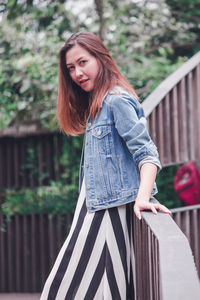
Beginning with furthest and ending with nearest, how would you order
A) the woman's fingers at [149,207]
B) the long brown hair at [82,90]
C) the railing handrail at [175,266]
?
the long brown hair at [82,90] < the woman's fingers at [149,207] < the railing handrail at [175,266]

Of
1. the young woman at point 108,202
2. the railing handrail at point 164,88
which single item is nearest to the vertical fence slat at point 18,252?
the railing handrail at point 164,88

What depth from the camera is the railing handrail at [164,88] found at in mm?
2996

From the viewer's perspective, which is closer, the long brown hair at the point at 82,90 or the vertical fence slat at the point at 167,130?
the long brown hair at the point at 82,90

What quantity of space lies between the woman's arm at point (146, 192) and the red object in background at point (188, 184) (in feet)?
10.1

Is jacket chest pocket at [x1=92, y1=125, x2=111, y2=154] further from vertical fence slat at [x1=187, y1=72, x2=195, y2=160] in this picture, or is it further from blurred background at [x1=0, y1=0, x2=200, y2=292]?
blurred background at [x1=0, y1=0, x2=200, y2=292]

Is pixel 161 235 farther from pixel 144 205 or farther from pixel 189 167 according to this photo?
pixel 189 167

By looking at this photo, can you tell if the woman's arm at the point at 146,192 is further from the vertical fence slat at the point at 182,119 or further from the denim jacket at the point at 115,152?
the vertical fence slat at the point at 182,119

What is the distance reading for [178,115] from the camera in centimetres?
328

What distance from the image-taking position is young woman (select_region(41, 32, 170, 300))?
71.6 inches

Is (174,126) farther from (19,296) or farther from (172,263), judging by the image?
(19,296)

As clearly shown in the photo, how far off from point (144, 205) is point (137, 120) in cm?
38

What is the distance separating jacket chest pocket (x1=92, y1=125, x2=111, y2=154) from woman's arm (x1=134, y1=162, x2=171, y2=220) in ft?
→ 0.67

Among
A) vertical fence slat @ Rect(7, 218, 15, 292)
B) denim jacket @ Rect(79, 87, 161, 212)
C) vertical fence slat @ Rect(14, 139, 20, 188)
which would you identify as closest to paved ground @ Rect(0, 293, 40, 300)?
vertical fence slat @ Rect(7, 218, 15, 292)

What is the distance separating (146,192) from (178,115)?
167cm
